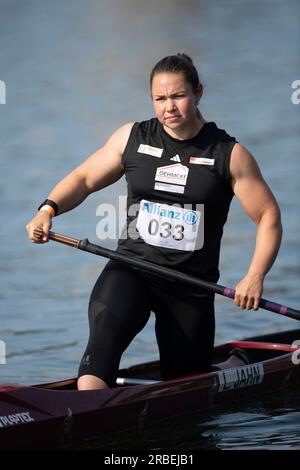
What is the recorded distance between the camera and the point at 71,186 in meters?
7.90

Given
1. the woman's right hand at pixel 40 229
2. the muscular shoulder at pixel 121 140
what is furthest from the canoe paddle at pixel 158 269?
the muscular shoulder at pixel 121 140

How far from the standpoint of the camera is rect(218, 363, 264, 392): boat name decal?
8.32 m

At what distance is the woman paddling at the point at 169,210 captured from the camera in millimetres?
7598

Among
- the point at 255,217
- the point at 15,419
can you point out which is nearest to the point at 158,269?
the point at 255,217

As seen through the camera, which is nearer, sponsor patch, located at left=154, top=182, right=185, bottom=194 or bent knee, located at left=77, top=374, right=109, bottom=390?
bent knee, located at left=77, top=374, right=109, bottom=390

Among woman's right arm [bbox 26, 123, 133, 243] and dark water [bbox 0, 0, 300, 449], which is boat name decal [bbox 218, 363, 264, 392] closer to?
dark water [bbox 0, 0, 300, 449]

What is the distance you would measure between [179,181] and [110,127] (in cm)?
1264

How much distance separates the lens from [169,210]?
7.79 m

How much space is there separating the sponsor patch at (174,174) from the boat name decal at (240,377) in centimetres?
133

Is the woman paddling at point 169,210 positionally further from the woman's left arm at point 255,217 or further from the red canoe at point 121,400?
the red canoe at point 121,400

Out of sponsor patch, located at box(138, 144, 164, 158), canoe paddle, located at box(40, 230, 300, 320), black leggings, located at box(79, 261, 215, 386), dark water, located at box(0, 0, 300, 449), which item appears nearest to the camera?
black leggings, located at box(79, 261, 215, 386)

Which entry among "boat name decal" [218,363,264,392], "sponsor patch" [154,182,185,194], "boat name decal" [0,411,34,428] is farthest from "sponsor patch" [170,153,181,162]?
"boat name decal" [0,411,34,428]

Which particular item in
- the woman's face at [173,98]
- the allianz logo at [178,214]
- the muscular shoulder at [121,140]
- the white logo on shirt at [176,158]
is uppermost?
the woman's face at [173,98]

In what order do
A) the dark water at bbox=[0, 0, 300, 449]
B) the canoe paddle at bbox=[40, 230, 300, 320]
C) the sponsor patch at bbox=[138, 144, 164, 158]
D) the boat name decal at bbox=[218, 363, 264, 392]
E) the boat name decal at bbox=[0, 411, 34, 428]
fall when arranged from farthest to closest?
1. the dark water at bbox=[0, 0, 300, 449]
2. the boat name decal at bbox=[218, 363, 264, 392]
3. the sponsor patch at bbox=[138, 144, 164, 158]
4. the canoe paddle at bbox=[40, 230, 300, 320]
5. the boat name decal at bbox=[0, 411, 34, 428]
